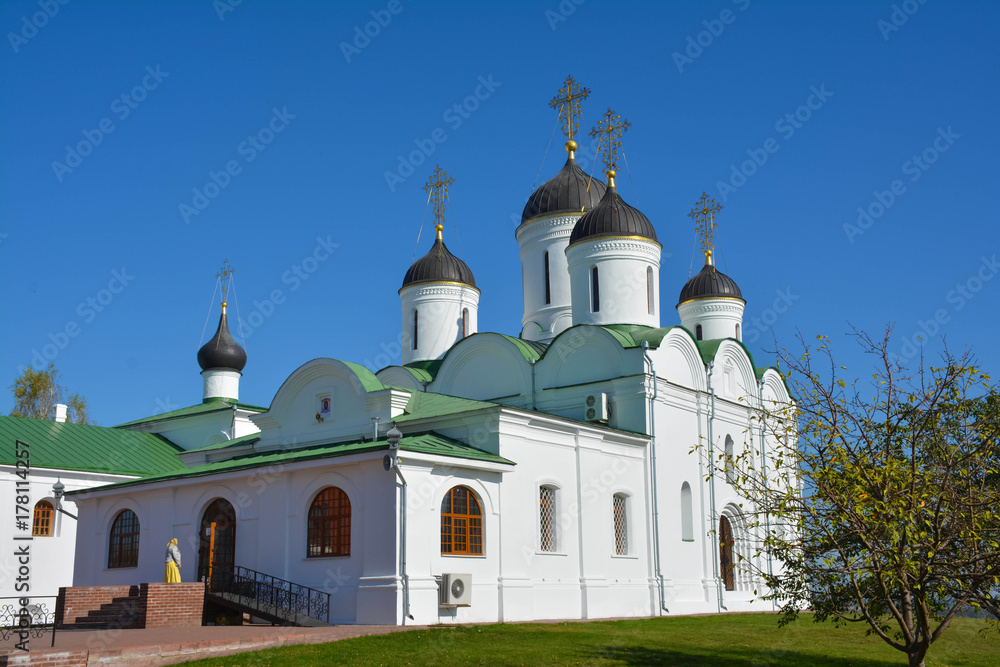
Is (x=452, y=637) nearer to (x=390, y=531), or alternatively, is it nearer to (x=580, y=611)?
(x=390, y=531)

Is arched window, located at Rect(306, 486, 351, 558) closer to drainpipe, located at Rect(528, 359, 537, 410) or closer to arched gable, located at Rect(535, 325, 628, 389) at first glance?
drainpipe, located at Rect(528, 359, 537, 410)

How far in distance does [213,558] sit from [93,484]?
877 centimetres

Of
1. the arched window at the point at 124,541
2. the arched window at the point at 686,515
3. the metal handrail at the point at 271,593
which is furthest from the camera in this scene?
the arched window at the point at 686,515

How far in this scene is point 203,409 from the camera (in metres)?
32.5

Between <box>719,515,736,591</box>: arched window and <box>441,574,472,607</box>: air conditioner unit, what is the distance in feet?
31.8

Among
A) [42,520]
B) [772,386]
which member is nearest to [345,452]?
[42,520]

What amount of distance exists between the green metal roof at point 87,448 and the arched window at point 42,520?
1.06 metres

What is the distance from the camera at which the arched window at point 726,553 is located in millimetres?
25219

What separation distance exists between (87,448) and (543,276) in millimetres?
14515

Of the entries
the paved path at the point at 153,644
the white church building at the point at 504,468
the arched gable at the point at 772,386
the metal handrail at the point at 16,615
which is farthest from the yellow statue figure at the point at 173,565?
the arched gable at the point at 772,386

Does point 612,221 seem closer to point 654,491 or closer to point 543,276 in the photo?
point 543,276

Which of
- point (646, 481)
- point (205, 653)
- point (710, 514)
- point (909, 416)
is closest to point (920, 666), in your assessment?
point (909, 416)

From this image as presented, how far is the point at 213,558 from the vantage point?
20344mm

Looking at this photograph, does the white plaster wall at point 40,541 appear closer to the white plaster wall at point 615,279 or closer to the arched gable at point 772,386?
the white plaster wall at point 615,279
